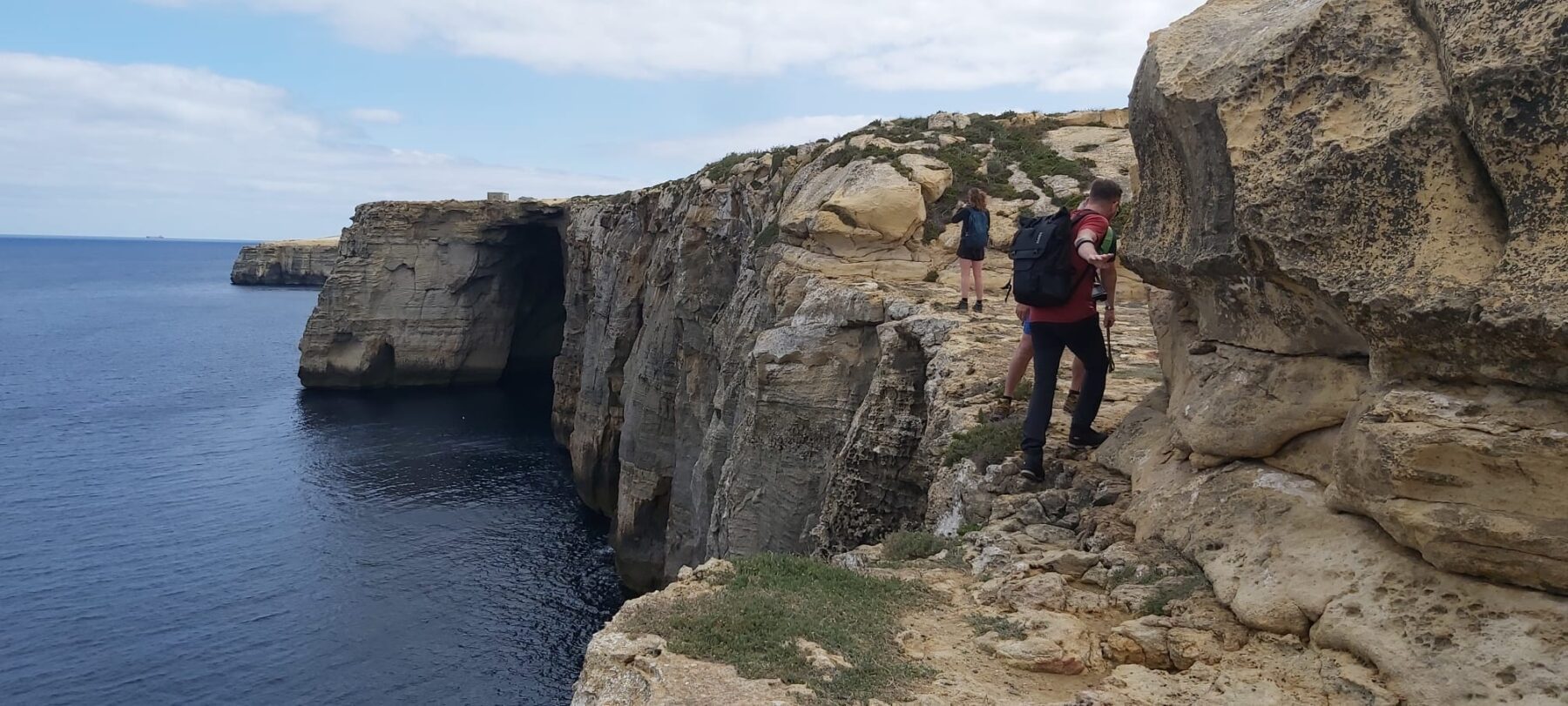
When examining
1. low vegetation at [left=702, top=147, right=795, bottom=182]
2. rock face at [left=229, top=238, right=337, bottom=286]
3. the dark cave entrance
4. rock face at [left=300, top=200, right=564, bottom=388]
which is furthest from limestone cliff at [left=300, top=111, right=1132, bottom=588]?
rock face at [left=229, top=238, right=337, bottom=286]

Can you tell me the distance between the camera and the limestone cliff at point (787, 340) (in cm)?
1655

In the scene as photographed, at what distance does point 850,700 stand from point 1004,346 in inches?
402

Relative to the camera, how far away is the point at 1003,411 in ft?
42.1

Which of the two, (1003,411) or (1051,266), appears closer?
(1051,266)

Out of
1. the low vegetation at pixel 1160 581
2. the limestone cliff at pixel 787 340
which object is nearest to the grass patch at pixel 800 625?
the low vegetation at pixel 1160 581

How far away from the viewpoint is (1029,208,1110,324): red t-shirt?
1009 cm

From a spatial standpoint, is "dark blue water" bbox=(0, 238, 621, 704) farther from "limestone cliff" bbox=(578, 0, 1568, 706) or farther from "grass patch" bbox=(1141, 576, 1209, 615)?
"limestone cliff" bbox=(578, 0, 1568, 706)

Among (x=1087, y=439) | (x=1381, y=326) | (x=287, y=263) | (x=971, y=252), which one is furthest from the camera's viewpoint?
(x=287, y=263)

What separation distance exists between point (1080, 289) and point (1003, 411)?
282 centimetres

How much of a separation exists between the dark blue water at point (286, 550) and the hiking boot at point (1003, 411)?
19.5 m

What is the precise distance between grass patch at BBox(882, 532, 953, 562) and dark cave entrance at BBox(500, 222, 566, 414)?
64.8 m

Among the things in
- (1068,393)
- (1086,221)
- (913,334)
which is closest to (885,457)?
(913,334)

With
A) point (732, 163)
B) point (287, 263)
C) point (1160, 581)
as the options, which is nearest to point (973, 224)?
point (1160, 581)

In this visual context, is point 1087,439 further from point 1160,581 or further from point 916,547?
point 1160,581
